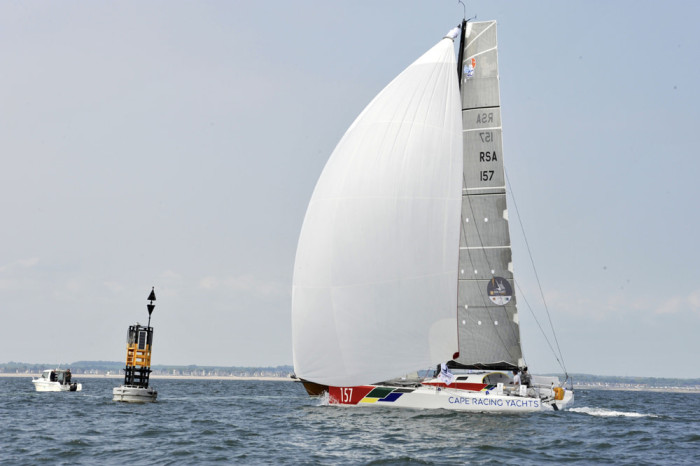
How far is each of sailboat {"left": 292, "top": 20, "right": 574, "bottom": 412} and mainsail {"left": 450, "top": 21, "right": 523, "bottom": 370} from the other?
4.09 ft

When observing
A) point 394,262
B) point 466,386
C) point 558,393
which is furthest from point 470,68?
point 558,393

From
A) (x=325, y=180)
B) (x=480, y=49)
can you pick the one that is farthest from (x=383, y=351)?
(x=480, y=49)

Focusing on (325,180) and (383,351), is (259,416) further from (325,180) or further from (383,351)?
(325,180)

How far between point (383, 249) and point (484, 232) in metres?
6.28

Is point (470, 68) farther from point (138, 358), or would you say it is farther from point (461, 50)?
point (138, 358)

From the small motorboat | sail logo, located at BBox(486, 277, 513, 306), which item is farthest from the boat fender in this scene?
the small motorboat

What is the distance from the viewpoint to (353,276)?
26266 mm

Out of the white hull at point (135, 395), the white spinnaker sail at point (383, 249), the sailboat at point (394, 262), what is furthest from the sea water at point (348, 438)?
the white hull at point (135, 395)

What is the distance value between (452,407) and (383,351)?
3457 millimetres

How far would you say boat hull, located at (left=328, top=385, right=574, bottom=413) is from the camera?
27375 millimetres

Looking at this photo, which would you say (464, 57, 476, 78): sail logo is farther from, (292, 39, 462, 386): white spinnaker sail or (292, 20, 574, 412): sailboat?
(292, 39, 462, 386): white spinnaker sail

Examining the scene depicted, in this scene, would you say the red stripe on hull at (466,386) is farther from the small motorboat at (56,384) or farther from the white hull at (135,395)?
the small motorboat at (56,384)

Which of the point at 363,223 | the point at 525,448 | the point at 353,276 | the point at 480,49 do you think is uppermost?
the point at 480,49

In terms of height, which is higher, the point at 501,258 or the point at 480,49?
the point at 480,49
